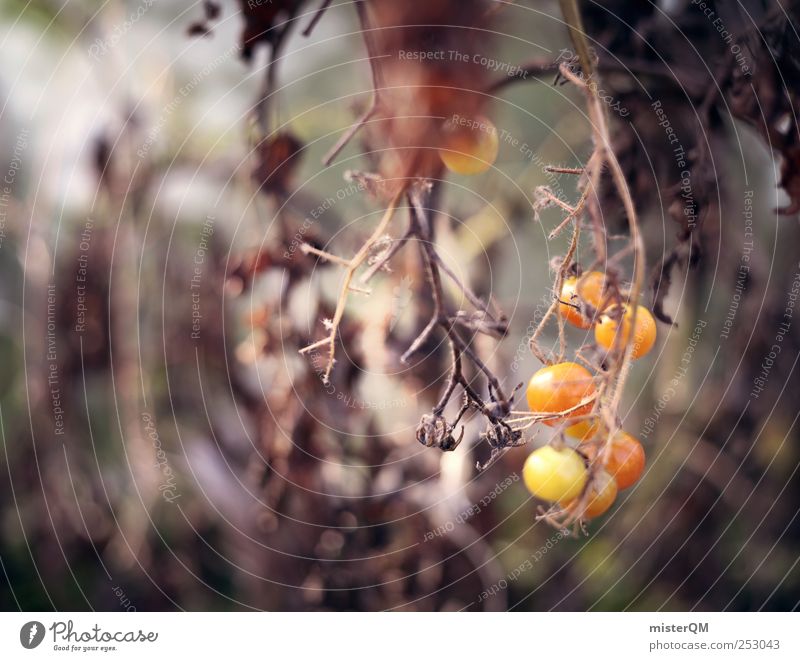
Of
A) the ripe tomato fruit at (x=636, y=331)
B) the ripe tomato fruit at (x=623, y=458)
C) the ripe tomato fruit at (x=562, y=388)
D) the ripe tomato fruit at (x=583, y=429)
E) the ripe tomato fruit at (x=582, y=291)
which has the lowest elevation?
the ripe tomato fruit at (x=623, y=458)

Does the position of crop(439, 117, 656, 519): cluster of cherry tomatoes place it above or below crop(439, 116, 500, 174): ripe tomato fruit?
below

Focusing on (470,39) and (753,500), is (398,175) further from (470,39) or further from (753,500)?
(753,500)

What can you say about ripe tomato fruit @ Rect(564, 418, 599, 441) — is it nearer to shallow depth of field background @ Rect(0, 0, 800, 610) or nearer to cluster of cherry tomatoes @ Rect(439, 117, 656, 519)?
cluster of cherry tomatoes @ Rect(439, 117, 656, 519)

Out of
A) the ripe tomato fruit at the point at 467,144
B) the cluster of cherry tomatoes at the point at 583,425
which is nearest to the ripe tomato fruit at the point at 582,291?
the cluster of cherry tomatoes at the point at 583,425

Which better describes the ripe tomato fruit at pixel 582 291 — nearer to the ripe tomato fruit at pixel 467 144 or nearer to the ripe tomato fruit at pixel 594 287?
the ripe tomato fruit at pixel 594 287

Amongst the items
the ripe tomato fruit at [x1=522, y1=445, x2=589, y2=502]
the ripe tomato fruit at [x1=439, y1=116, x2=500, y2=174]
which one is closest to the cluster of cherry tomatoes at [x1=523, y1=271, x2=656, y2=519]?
the ripe tomato fruit at [x1=522, y1=445, x2=589, y2=502]

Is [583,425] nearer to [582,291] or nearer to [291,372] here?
[582,291]
